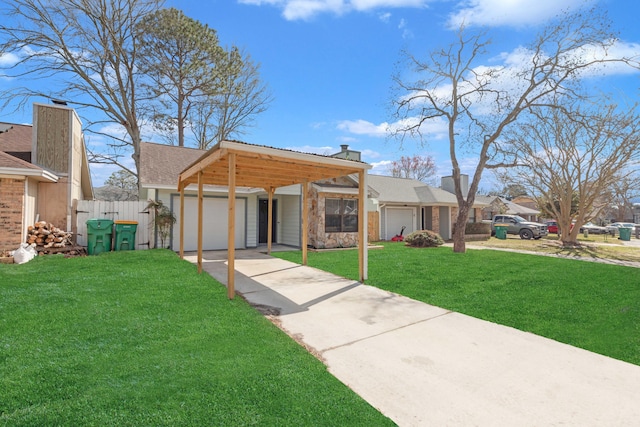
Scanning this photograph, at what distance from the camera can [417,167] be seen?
3753 cm

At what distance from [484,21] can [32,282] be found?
52.7 ft

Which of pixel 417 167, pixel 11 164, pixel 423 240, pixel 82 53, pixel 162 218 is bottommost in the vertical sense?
pixel 423 240

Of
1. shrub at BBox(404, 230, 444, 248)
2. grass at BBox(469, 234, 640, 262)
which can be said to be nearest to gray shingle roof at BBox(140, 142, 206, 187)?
shrub at BBox(404, 230, 444, 248)

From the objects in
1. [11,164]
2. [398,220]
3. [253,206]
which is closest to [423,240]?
[398,220]

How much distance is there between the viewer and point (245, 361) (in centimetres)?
302

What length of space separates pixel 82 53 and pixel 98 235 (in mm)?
11263

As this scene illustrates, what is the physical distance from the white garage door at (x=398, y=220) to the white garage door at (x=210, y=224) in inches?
377

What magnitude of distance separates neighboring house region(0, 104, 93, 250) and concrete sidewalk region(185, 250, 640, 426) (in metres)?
7.50

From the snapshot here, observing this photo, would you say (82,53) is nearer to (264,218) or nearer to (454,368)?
(264,218)

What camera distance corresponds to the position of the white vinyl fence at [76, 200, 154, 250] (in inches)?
405

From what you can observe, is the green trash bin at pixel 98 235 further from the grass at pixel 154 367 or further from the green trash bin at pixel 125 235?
the grass at pixel 154 367

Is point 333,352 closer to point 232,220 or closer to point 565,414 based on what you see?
point 565,414

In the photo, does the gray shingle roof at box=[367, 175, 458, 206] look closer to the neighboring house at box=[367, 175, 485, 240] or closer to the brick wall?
the neighboring house at box=[367, 175, 485, 240]

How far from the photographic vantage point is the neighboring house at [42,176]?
820cm
